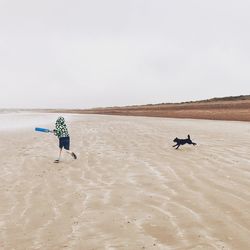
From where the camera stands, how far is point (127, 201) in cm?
802

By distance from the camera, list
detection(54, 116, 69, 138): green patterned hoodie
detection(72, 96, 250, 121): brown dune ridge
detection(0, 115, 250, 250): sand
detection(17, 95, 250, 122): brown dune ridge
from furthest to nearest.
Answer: detection(17, 95, 250, 122): brown dune ridge, detection(72, 96, 250, 121): brown dune ridge, detection(54, 116, 69, 138): green patterned hoodie, detection(0, 115, 250, 250): sand

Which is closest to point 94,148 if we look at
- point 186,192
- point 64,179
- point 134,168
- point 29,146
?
point 29,146

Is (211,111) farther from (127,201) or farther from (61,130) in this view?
(127,201)

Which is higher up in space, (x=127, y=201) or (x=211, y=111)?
(x=211, y=111)

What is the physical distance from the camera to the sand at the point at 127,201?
5.88 m

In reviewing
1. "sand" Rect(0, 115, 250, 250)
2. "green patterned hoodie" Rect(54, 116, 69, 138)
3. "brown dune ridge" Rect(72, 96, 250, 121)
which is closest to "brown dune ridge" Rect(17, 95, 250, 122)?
"brown dune ridge" Rect(72, 96, 250, 121)

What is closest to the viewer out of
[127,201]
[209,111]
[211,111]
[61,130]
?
[127,201]

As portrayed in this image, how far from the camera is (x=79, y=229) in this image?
6391 mm

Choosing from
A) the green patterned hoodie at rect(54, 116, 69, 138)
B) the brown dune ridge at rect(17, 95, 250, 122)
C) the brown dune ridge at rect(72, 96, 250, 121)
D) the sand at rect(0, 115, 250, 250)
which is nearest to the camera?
the sand at rect(0, 115, 250, 250)

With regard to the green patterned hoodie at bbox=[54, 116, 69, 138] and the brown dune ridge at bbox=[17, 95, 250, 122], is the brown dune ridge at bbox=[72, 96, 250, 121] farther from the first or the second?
the green patterned hoodie at bbox=[54, 116, 69, 138]

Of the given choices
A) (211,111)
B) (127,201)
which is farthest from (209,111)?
(127,201)

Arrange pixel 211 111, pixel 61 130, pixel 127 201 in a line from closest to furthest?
1. pixel 127 201
2. pixel 61 130
3. pixel 211 111

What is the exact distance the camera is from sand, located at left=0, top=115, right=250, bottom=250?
5.88 meters

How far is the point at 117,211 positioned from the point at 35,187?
2923 millimetres
